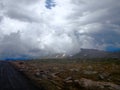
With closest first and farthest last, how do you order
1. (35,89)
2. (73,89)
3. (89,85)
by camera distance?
(35,89) < (73,89) < (89,85)

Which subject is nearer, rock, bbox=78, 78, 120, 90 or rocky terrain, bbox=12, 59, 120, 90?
rock, bbox=78, 78, 120, 90

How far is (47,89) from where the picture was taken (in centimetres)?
2655

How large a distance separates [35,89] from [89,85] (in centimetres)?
870

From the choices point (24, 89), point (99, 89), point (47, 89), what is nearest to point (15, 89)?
point (24, 89)

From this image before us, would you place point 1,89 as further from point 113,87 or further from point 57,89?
point 113,87

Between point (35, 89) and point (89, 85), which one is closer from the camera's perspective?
point (35, 89)

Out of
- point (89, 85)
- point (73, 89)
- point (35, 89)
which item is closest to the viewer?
point (35, 89)

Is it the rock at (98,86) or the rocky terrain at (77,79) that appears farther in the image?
the rocky terrain at (77,79)

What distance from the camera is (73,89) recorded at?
1081 inches

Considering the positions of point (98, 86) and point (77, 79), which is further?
point (77, 79)

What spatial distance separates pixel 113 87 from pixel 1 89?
1579 cm

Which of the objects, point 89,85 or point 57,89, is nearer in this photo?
point 57,89

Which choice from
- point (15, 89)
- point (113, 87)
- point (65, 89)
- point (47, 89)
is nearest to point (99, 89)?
point (113, 87)

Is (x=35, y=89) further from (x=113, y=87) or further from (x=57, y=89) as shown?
(x=113, y=87)
